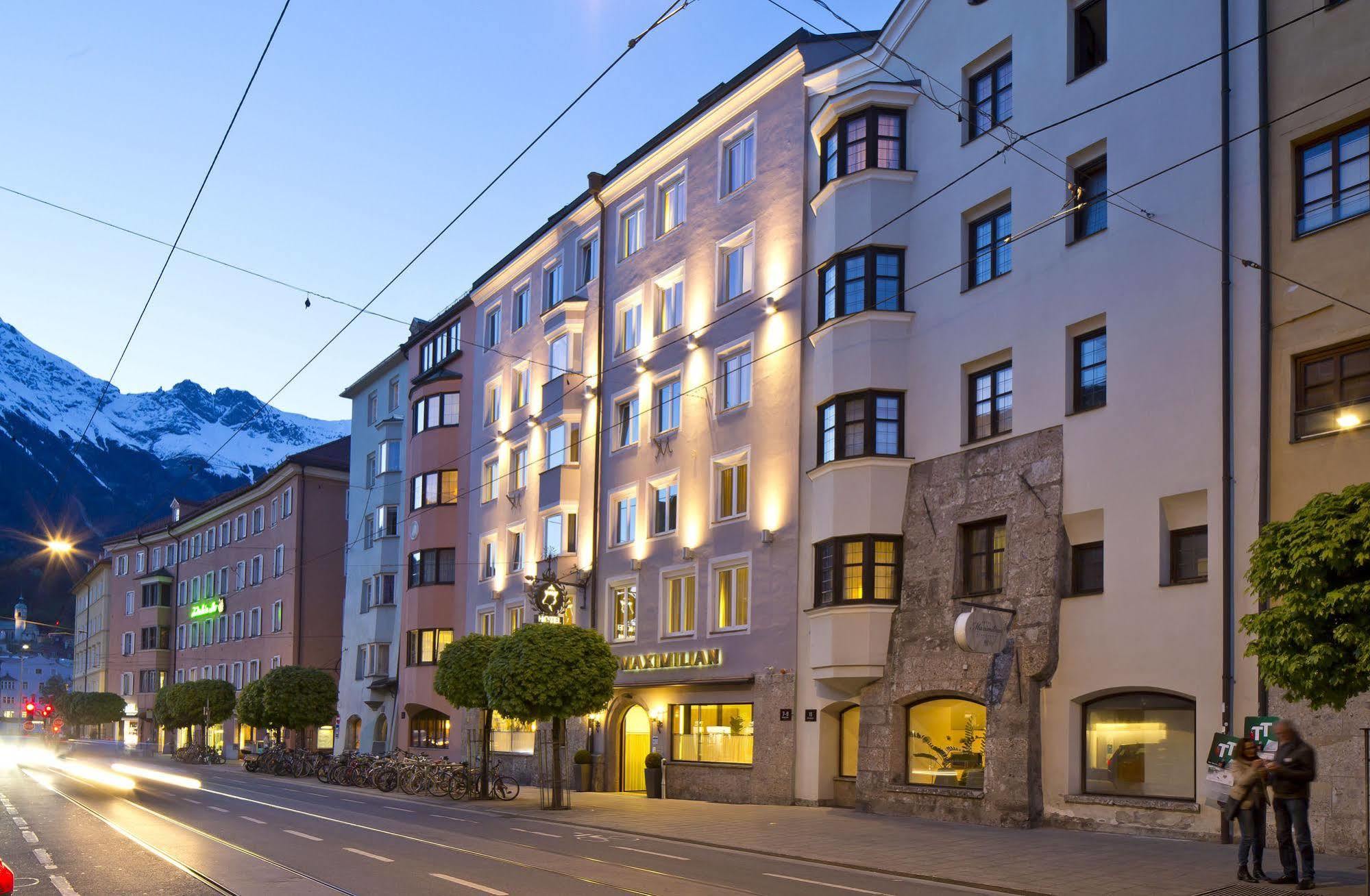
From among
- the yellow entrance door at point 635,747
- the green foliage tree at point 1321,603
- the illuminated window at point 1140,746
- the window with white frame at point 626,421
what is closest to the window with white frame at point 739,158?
the window with white frame at point 626,421

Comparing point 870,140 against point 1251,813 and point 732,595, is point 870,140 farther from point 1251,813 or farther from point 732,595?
point 1251,813

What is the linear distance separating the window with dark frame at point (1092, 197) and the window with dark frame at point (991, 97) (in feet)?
8.53

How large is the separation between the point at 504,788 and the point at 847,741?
10831 mm

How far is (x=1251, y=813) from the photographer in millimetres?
16734

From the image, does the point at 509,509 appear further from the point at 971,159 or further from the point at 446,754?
the point at 971,159

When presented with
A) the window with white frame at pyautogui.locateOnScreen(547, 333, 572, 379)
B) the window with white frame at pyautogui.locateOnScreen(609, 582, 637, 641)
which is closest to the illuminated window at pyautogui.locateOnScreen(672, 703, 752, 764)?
the window with white frame at pyautogui.locateOnScreen(609, 582, 637, 641)

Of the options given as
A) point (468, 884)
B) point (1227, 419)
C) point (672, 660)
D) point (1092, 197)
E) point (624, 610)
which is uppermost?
point (1092, 197)

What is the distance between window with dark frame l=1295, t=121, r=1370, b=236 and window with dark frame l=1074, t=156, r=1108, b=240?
4.17 m

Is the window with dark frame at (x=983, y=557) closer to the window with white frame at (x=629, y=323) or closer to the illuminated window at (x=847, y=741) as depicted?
the illuminated window at (x=847, y=741)

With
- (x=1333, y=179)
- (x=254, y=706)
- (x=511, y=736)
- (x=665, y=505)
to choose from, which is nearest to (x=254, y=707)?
(x=254, y=706)

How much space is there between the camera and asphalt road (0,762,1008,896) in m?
16.4

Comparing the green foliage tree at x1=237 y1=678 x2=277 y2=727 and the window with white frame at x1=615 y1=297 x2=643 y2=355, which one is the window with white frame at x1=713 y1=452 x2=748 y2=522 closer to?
the window with white frame at x1=615 y1=297 x2=643 y2=355

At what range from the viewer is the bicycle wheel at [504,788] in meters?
37.5

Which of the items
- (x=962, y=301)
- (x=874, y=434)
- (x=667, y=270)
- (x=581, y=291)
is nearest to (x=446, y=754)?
(x=581, y=291)
